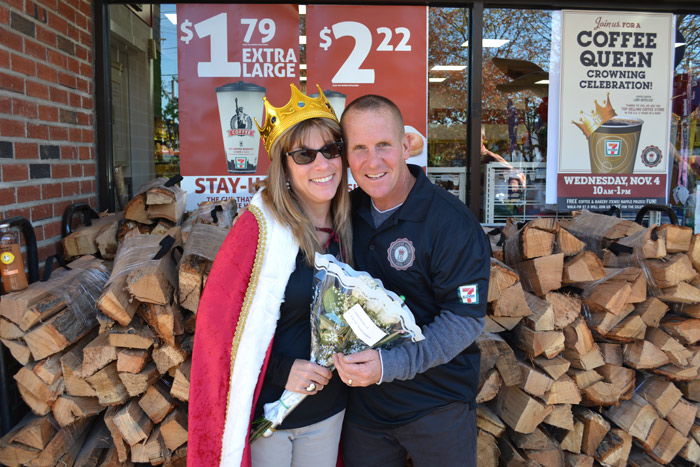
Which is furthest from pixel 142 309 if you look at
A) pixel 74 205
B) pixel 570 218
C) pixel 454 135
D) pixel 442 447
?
pixel 570 218

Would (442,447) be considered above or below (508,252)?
below

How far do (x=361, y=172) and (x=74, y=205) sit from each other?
2.28 m

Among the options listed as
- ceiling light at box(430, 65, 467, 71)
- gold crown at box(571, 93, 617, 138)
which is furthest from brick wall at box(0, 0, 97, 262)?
gold crown at box(571, 93, 617, 138)

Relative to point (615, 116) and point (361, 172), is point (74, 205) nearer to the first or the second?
point (361, 172)

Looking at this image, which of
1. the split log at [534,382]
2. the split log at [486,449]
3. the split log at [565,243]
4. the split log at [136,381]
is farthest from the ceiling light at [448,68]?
the split log at [136,381]

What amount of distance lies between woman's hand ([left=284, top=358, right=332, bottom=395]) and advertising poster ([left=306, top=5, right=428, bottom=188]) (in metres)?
2.56

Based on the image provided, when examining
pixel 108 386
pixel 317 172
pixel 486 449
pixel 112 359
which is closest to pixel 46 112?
pixel 112 359

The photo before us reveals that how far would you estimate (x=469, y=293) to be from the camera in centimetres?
185

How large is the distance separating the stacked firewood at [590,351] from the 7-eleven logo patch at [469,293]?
104 centimetres

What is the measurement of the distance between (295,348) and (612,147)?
3.42 m

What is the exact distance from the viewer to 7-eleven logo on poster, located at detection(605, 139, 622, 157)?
13.8ft

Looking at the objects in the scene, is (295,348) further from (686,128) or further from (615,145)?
(686,128)

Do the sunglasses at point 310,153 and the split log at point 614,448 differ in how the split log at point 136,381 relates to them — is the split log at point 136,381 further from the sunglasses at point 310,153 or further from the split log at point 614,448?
the split log at point 614,448

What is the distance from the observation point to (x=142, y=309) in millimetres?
2615
